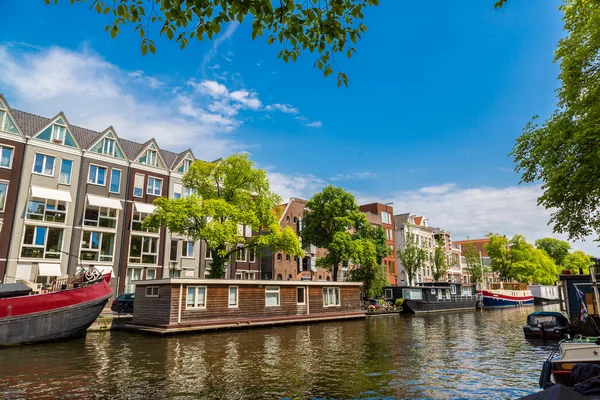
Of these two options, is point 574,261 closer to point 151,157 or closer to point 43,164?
point 151,157

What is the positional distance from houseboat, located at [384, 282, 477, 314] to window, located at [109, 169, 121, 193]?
3302 centimetres

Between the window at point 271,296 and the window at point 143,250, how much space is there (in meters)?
16.1

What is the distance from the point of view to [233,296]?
29781mm

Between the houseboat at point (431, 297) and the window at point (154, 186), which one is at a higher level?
the window at point (154, 186)

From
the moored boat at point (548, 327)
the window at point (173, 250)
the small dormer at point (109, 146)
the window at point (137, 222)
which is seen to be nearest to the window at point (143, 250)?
the window at point (137, 222)

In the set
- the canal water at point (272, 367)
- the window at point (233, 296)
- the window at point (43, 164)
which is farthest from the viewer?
the window at point (43, 164)

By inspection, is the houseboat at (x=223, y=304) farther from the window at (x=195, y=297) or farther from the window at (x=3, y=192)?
the window at (x=3, y=192)

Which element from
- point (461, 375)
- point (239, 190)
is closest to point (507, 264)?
point (239, 190)

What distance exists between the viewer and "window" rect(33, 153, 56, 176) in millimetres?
35938

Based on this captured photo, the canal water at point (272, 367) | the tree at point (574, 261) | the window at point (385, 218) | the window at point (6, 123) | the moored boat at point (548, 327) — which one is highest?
the window at point (6, 123)

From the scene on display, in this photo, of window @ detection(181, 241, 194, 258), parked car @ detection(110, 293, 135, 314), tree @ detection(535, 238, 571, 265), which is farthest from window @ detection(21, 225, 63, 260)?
tree @ detection(535, 238, 571, 265)

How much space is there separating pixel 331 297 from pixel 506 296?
133 ft

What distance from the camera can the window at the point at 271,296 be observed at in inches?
1264

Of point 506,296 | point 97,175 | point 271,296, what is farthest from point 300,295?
point 506,296
